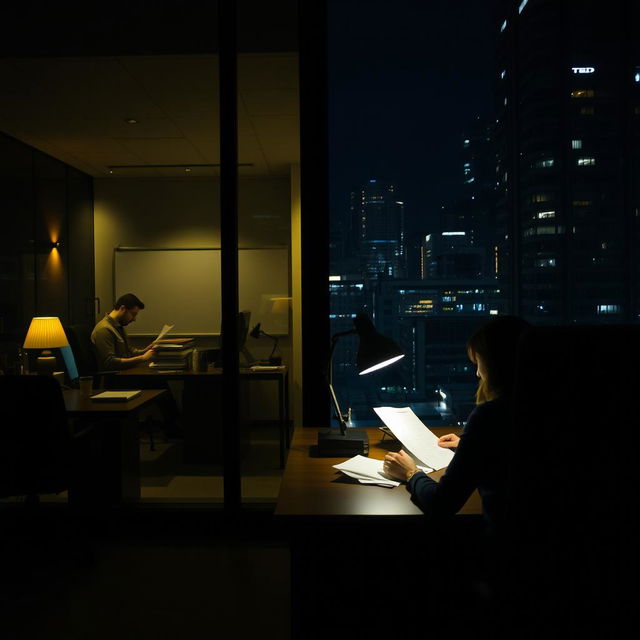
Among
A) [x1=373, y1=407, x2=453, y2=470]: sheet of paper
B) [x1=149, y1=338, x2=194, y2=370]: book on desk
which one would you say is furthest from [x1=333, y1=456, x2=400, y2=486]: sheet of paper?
[x1=149, y1=338, x2=194, y2=370]: book on desk

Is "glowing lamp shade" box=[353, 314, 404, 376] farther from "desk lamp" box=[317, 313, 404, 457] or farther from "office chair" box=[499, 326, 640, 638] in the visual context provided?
"office chair" box=[499, 326, 640, 638]

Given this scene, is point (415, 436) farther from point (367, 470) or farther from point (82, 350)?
point (82, 350)

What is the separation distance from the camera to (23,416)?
98.5 inches

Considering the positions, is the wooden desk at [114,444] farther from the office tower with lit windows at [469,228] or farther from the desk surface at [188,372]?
the office tower with lit windows at [469,228]

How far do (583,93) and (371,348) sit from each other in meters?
2.09

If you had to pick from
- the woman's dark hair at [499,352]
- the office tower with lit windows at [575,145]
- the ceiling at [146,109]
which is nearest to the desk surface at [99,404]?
the ceiling at [146,109]

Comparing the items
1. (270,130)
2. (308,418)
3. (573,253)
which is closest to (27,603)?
(308,418)

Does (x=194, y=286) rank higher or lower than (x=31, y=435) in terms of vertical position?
higher

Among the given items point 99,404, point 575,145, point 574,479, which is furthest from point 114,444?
point 575,145

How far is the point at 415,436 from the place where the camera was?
6.61 ft

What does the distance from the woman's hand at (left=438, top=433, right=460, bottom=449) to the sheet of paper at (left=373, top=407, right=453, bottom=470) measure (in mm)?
20

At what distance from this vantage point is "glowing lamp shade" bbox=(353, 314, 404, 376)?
1921 millimetres

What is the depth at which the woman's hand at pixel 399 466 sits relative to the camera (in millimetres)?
1657

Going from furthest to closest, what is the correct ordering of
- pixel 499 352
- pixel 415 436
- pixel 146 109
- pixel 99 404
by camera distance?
1. pixel 146 109
2. pixel 99 404
3. pixel 415 436
4. pixel 499 352
